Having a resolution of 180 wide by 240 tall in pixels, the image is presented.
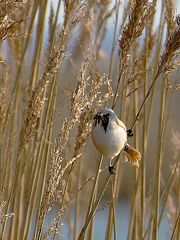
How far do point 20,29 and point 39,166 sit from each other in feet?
2.22

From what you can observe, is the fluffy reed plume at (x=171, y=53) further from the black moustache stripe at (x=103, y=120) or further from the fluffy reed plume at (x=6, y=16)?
the fluffy reed plume at (x=6, y=16)

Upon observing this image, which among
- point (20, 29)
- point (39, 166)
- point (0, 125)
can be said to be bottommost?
point (39, 166)

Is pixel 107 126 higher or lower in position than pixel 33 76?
lower

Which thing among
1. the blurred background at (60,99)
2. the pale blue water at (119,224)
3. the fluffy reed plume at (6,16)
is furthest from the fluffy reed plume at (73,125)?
the pale blue water at (119,224)

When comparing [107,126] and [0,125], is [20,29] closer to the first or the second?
[0,125]

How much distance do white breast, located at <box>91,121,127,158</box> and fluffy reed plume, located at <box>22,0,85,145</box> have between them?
222 mm

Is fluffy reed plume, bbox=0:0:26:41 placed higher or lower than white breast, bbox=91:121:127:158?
higher

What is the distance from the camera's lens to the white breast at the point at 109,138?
1646 mm

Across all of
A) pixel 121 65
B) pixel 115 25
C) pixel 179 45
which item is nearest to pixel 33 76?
pixel 115 25

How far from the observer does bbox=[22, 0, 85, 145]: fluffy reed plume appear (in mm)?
1750

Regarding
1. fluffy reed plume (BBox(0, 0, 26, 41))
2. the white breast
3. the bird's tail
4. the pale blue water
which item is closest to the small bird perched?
the white breast

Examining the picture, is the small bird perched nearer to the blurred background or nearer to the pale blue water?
the blurred background

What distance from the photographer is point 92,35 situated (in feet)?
8.87

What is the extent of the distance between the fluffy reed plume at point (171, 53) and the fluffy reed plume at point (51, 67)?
36 cm
